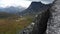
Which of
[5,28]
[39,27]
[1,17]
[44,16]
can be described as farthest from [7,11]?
[39,27]

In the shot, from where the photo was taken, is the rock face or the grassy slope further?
the grassy slope

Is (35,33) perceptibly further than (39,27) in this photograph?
No

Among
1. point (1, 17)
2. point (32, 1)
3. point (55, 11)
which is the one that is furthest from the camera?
point (32, 1)

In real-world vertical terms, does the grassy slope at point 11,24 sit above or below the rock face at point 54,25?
below

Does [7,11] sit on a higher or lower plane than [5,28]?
higher

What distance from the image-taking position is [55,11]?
3.98 meters

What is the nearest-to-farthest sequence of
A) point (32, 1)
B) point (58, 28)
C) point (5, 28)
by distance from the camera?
point (58, 28) → point (5, 28) → point (32, 1)

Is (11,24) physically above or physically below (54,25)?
below

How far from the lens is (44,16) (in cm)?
489

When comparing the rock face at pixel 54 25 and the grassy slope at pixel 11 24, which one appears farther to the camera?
the grassy slope at pixel 11 24

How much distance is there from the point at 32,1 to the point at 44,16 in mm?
3843

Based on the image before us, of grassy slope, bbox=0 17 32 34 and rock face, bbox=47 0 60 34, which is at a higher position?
rock face, bbox=47 0 60 34

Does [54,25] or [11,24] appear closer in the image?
[54,25]

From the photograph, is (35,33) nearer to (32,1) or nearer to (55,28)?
(55,28)
